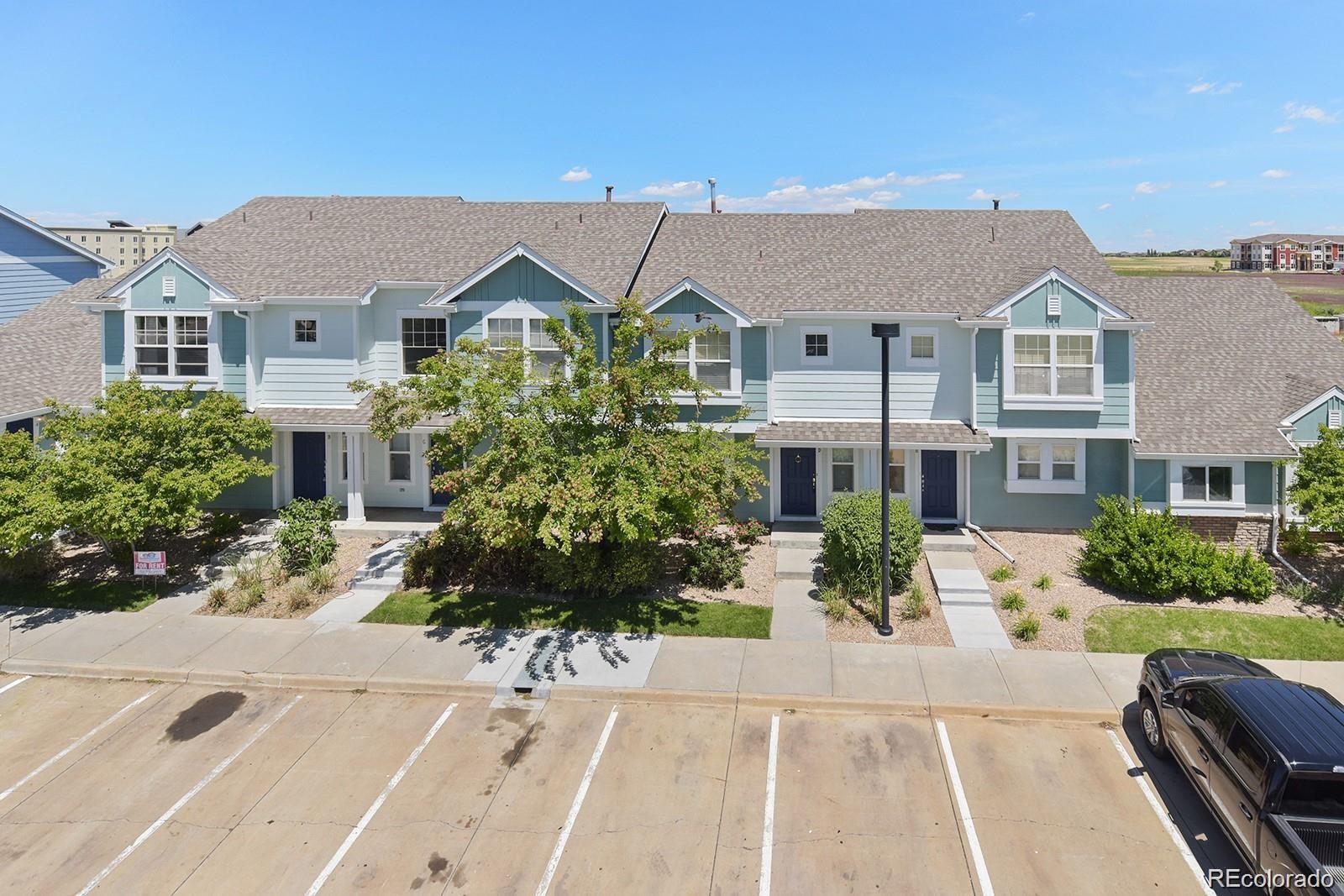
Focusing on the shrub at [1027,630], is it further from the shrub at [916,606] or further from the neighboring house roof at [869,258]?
the neighboring house roof at [869,258]

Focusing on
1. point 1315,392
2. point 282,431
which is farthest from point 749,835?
point 1315,392

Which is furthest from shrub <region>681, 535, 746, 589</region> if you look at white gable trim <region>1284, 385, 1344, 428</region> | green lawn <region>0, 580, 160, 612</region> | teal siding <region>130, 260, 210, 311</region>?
teal siding <region>130, 260, 210, 311</region>

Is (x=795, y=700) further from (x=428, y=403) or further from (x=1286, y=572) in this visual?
(x=1286, y=572)

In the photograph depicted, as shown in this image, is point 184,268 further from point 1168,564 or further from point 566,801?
point 1168,564

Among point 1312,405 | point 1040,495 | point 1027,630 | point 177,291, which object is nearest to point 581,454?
point 1027,630

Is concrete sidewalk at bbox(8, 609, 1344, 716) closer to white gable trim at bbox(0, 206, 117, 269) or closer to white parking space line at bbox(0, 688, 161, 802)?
white parking space line at bbox(0, 688, 161, 802)
